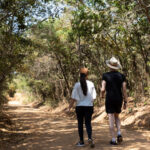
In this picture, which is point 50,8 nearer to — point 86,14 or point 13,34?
point 13,34

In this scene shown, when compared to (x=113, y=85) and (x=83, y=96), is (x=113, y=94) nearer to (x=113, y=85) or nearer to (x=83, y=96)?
(x=113, y=85)

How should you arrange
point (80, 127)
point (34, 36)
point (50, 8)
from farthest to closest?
point (34, 36), point (50, 8), point (80, 127)

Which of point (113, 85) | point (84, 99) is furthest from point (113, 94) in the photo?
point (84, 99)

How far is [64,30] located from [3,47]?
4693 millimetres

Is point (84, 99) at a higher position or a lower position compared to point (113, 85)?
lower

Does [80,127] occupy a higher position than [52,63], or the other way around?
[52,63]

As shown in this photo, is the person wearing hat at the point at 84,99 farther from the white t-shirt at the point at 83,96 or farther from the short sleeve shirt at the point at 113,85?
the short sleeve shirt at the point at 113,85

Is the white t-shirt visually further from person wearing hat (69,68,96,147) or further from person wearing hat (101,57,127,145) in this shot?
person wearing hat (101,57,127,145)

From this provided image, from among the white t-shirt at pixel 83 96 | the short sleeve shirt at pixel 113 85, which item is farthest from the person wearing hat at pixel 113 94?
the white t-shirt at pixel 83 96

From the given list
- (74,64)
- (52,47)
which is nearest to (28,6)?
(52,47)

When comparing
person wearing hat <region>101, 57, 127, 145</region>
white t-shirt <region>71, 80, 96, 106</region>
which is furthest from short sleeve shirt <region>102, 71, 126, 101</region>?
white t-shirt <region>71, 80, 96, 106</region>

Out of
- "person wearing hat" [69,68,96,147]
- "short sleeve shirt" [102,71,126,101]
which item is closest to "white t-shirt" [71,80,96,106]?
"person wearing hat" [69,68,96,147]

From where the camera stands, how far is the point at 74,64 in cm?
2266

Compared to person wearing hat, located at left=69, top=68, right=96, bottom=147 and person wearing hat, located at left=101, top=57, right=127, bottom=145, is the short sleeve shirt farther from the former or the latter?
person wearing hat, located at left=69, top=68, right=96, bottom=147
